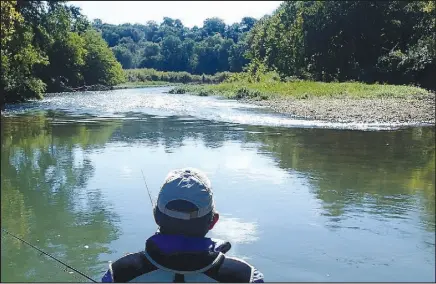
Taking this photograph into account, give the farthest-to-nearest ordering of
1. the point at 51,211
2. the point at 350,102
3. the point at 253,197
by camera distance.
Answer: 1. the point at 350,102
2. the point at 253,197
3. the point at 51,211

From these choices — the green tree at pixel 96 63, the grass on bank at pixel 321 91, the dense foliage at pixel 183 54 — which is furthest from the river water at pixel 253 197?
the dense foliage at pixel 183 54

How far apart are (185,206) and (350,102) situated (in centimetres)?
2388

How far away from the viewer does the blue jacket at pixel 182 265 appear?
2.16 metres

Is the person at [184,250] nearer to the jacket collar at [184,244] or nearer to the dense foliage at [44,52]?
the jacket collar at [184,244]

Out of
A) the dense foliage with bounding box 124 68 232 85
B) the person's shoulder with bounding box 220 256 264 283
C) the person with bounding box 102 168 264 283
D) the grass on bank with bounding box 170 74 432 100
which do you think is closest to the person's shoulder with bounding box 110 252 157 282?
the person with bounding box 102 168 264 283

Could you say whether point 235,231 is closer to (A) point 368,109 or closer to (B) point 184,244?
(B) point 184,244

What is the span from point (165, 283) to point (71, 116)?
2141cm

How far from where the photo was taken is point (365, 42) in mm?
44719

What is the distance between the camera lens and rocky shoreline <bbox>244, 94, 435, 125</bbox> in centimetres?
1928

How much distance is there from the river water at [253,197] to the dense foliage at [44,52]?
1194 cm

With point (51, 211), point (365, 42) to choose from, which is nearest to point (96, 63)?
point (365, 42)

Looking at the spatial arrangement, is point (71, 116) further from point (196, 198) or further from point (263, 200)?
point (196, 198)

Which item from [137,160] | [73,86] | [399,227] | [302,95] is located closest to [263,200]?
[399,227]

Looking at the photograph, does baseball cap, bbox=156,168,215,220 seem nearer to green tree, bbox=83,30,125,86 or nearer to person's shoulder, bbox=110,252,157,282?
person's shoulder, bbox=110,252,157,282
